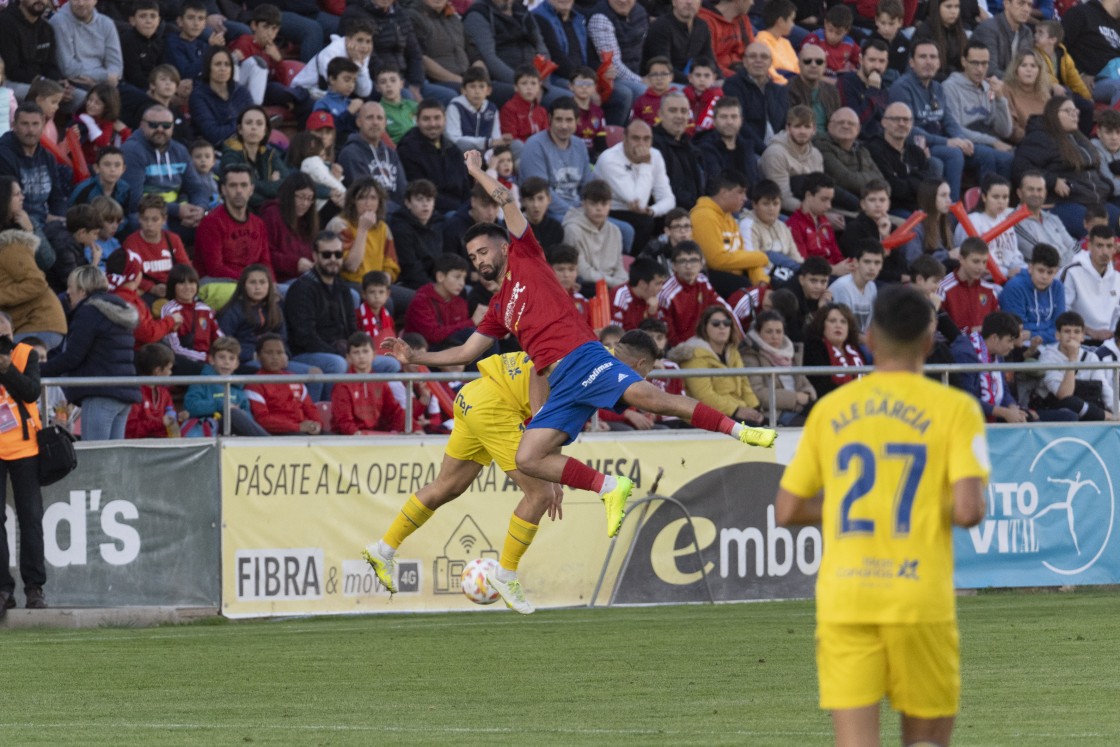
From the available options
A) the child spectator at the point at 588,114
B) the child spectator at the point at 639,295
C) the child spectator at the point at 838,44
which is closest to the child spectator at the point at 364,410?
the child spectator at the point at 639,295

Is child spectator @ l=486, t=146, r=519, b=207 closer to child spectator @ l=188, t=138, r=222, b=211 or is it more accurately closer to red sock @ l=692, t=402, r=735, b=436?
child spectator @ l=188, t=138, r=222, b=211

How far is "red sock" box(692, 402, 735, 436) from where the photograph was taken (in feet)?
38.4

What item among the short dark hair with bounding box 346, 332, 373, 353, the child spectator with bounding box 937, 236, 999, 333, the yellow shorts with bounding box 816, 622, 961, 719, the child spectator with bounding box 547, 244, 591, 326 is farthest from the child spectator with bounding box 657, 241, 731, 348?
the yellow shorts with bounding box 816, 622, 961, 719

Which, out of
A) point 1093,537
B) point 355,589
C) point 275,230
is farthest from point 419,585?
point 1093,537

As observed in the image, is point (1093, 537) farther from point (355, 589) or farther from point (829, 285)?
point (355, 589)

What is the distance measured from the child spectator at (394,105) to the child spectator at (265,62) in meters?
0.80

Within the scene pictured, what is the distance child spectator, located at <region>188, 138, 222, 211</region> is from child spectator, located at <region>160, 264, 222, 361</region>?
5.35 ft

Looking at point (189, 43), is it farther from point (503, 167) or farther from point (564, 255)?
point (564, 255)

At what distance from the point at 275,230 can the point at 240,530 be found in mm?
3612

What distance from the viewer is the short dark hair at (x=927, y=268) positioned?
18891mm

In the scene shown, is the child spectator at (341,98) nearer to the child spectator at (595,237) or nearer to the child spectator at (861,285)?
the child spectator at (595,237)

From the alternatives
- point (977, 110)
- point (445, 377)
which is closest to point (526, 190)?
point (445, 377)

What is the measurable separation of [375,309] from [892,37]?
9.58 meters

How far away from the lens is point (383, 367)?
16.3 m
